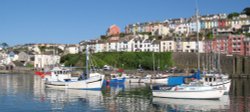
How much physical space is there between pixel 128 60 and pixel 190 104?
72937mm

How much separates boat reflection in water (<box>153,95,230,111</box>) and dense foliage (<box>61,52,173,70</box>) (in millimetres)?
61926

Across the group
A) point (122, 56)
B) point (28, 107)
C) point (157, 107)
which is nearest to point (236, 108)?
point (157, 107)

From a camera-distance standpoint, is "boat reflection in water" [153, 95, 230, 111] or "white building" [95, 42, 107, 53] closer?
"boat reflection in water" [153, 95, 230, 111]

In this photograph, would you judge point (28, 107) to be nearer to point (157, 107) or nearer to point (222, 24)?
point (157, 107)

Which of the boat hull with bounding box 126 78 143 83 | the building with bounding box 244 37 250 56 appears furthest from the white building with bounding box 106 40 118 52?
the boat hull with bounding box 126 78 143 83

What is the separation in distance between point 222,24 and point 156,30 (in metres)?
25.8

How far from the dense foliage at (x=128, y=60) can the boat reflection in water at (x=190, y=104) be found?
203ft

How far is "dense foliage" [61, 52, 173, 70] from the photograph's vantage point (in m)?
105

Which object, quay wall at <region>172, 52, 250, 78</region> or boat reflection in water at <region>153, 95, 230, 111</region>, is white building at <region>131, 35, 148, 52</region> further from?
boat reflection in water at <region>153, 95, 230, 111</region>

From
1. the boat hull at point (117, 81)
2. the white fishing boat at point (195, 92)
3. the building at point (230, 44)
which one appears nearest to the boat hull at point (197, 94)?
the white fishing boat at point (195, 92)

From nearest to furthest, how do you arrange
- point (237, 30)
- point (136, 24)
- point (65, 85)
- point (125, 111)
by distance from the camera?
point (125, 111), point (65, 85), point (237, 30), point (136, 24)

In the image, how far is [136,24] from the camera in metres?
167

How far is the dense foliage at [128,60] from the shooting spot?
10538cm

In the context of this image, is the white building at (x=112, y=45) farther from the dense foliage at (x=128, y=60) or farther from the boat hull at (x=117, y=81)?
the boat hull at (x=117, y=81)
